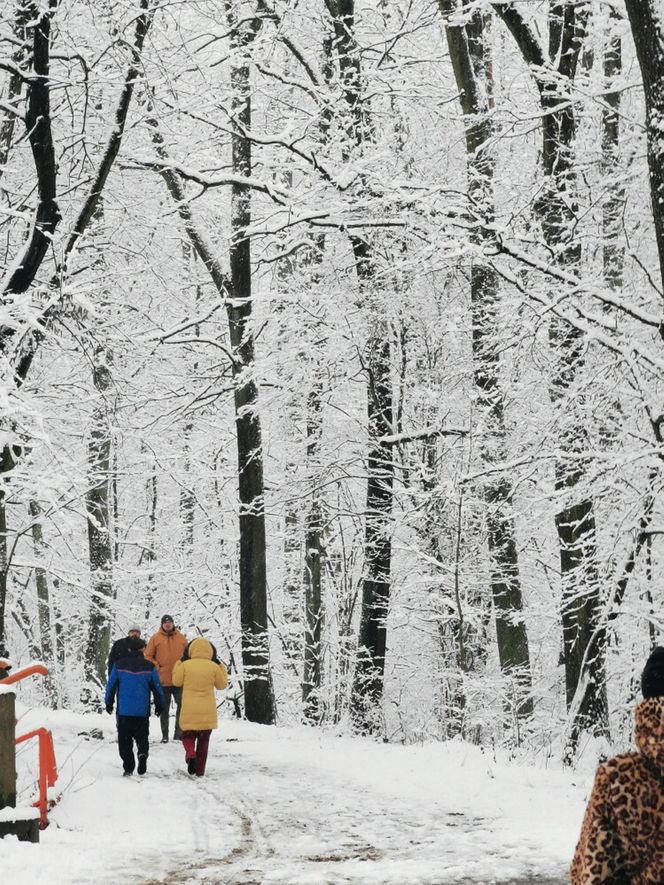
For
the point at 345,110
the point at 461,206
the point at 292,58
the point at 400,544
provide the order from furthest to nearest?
the point at 292,58
the point at 400,544
the point at 345,110
the point at 461,206

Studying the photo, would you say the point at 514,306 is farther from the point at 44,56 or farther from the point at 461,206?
the point at 44,56

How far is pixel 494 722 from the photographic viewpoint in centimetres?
1683

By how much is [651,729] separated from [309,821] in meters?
6.33

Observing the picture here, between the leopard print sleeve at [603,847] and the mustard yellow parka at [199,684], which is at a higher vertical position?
the leopard print sleeve at [603,847]

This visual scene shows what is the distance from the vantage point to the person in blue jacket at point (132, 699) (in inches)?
479

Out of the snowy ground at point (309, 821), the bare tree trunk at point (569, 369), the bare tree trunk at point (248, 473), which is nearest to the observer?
the snowy ground at point (309, 821)

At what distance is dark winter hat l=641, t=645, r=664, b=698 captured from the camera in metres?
3.82

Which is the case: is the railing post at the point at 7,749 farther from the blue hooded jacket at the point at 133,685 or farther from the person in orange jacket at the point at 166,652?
the person in orange jacket at the point at 166,652

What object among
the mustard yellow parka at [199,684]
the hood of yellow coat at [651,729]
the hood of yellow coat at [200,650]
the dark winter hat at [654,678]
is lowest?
the mustard yellow parka at [199,684]

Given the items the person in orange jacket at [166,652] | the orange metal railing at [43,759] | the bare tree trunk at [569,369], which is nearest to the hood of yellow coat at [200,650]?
the person in orange jacket at [166,652]

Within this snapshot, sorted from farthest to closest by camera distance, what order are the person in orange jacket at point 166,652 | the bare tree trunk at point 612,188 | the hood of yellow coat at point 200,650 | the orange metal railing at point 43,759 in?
the person in orange jacket at point 166,652, the hood of yellow coat at point 200,650, the bare tree trunk at point 612,188, the orange metal railing at point 43,759

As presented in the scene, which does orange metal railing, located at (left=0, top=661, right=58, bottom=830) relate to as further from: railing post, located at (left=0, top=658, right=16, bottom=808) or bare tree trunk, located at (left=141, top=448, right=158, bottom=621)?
bare tree trunk, located at (left=141, top=448, right=158, bottom=621)

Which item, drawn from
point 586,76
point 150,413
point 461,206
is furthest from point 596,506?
point 150,413

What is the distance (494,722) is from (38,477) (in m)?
9.89
